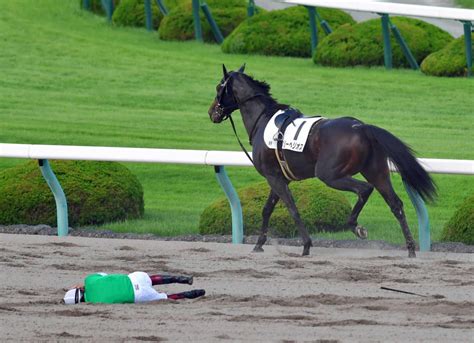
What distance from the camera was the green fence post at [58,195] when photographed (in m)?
10.7

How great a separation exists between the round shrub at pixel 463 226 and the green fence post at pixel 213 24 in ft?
35.8

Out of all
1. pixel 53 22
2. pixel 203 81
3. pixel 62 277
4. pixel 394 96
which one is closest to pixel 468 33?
pixel 394 96

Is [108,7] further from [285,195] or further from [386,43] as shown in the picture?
[285,195]

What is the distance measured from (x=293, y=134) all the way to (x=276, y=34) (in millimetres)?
10544

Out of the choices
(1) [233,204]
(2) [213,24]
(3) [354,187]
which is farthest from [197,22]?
(3) [354,187]

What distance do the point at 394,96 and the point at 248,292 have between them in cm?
1049

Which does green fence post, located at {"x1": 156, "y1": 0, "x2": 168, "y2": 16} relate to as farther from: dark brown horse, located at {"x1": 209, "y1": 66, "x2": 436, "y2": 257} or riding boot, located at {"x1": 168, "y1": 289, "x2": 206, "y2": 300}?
riding boot, located at {"x1": 168, "y1": 289, "x2": 206, "y2": 300}

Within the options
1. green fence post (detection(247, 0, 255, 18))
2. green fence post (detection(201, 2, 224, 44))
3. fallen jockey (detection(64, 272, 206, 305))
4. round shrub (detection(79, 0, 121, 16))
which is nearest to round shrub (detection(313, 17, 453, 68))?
green fence post (detection(247, 0, 255, 18))

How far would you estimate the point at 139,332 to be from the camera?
21.6ft

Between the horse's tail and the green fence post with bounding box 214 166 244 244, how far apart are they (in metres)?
1.26

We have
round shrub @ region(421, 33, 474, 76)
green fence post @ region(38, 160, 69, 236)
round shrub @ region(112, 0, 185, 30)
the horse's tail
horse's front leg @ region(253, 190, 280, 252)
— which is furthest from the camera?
round shrub @ region(112, 0, 185, 30)

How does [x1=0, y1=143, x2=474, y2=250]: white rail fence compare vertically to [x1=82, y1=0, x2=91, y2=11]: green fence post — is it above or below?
below

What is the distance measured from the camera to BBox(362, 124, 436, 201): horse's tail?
372 inches

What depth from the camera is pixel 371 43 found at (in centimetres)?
1902
